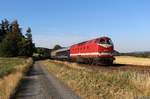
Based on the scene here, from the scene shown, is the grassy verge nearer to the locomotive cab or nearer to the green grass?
the green grass

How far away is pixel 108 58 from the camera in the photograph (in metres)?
46.0

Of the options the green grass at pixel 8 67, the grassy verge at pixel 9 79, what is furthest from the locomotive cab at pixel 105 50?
the green grass at pixel 8 67

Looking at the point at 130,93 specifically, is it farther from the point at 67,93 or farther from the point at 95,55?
the point at 95,55

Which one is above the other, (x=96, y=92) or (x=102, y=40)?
(x=102, y=40)

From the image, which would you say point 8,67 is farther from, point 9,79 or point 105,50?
point 9,79

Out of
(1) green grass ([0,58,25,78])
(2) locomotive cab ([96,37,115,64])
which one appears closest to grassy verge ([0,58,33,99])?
(1) green grass ([0,58,25,78])

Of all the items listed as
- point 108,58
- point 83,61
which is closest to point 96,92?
point 108,58

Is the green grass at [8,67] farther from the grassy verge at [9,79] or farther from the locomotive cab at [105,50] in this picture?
the locomotive cab at [105,50]

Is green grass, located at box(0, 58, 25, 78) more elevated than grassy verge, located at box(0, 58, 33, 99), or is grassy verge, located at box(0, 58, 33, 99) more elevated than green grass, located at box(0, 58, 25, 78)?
green grass, located at box(0, 58, 25, 78)

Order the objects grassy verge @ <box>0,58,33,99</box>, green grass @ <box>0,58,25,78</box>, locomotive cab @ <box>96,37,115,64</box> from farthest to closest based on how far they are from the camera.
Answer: locomotive cab @ <box>96,37,115,64</box> → green grass @ <box>0,58,25,78</box> → grassy verge @ <box>0,58,33,99</box>

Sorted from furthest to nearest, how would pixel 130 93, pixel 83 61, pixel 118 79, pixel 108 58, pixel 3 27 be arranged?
pixel 3 27, pixel 83 61, pixel 108 58, pixel 118 79, pixel 130 93

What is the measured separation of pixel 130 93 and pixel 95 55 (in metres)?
32.0

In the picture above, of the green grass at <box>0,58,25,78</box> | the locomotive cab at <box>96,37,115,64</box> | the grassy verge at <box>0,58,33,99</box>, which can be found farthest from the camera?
the locomotive cab at <box>96,37,115,64</box>

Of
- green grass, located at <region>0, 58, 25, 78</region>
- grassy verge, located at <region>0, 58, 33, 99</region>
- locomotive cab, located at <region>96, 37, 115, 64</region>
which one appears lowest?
grassy verge, located at <region>0, 58, 33, 99</region>
